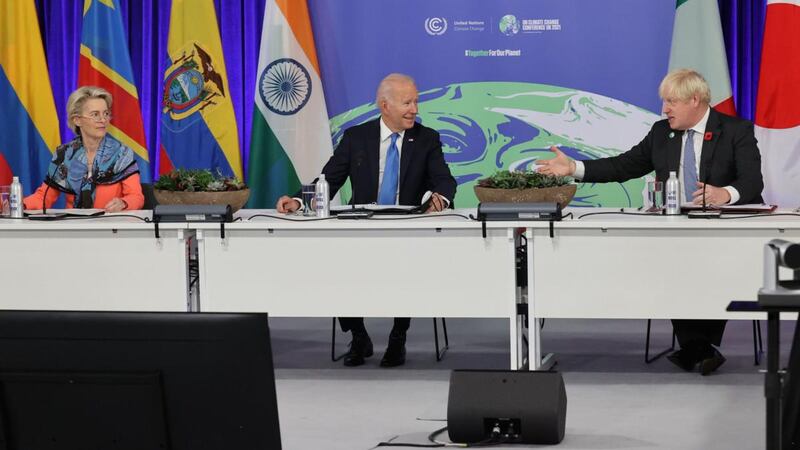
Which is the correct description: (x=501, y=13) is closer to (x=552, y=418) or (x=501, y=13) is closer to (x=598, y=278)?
(x=598, y=278)

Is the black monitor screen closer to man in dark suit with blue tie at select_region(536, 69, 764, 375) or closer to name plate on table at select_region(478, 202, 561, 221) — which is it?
name plate on table at select_region(478, 202, 561, 221)

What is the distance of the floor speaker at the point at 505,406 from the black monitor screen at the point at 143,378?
77.9 inches

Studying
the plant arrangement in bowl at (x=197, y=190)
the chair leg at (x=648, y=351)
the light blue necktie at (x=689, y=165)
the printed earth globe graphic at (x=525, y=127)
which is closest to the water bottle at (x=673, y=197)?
the light blue necktie at (x=689, y=165)

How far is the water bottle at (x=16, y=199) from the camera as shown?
495 centimetres

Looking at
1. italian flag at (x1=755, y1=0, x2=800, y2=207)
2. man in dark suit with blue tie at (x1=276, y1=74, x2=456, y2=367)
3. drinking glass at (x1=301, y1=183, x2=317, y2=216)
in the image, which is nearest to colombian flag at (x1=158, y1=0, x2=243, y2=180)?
man in dark suit with blue tie at (x1=276, y1=74, x2=456, y2=367)

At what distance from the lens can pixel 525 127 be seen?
700cm

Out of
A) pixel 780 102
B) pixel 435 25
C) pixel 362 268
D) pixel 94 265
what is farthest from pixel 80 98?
pixel 780 102

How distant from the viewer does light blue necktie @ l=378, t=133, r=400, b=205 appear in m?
5.48

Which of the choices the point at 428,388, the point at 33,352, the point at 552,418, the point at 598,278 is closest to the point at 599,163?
the point at 598,278

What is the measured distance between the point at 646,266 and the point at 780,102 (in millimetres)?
Result: 2505

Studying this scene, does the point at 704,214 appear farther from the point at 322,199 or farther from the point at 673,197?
the point at 322,199

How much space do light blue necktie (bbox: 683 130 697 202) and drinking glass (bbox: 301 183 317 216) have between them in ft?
5.68

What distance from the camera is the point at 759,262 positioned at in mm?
4270

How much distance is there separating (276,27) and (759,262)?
378 cm
